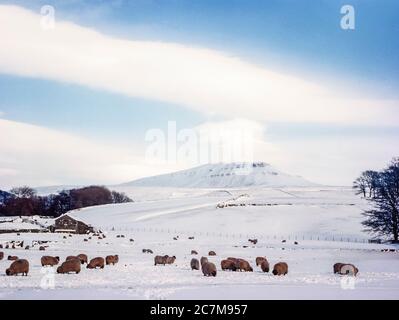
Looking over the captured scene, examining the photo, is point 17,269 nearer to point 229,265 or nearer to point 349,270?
point 229,265

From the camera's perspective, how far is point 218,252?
140ft

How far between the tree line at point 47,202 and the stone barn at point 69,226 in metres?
37.8

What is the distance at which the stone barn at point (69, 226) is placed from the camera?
247 feet

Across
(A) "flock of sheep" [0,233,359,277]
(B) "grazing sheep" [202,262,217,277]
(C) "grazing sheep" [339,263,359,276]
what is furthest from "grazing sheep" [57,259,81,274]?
(C) "grazing sheep" [339,263,359,276]

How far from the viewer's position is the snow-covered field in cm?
1585

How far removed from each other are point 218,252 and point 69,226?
132 feet

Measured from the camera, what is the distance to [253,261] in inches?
1341

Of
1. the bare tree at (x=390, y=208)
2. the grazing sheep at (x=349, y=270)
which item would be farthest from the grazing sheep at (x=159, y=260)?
the bare tree at (x=390, y=208)

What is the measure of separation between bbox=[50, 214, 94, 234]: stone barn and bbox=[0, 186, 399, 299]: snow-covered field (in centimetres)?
443

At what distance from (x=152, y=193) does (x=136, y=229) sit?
369ft

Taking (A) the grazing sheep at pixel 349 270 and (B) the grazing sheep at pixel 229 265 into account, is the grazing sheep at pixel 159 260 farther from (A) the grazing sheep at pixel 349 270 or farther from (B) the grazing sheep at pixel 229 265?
(A) the grazing sheep at pixel 349 270

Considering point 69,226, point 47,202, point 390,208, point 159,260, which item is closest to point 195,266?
point 159,260

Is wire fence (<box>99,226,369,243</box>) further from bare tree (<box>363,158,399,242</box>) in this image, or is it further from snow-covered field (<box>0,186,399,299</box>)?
bare tree (<box>363,158,399,242</box>)
